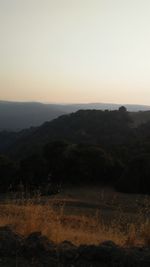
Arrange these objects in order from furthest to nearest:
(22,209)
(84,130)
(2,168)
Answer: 1. (84,130)
2. (2,168)
3. (22,209)

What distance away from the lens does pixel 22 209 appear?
1159 cm

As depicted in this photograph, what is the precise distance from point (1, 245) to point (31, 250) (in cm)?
45

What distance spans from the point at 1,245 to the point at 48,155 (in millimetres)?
28997

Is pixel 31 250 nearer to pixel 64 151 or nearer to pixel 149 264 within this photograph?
pixel 149 264

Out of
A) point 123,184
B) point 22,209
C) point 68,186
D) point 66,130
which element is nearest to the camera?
point 22,209

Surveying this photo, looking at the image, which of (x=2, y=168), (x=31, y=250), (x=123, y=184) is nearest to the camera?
(x=31, y=250)

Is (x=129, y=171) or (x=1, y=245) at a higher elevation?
(x=1, y=245)

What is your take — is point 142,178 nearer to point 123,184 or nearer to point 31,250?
point 123,184

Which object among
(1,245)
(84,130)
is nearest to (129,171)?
(1,245)

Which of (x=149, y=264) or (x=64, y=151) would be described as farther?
(x=64, y=151)

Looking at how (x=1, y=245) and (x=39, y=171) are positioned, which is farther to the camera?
(x=39, y=171)

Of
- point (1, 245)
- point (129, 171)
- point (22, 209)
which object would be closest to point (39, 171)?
point (129, 171)

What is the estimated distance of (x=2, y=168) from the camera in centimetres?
3509

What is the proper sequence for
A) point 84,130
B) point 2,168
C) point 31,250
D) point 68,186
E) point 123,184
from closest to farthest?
1. point 31,250
2. point 123,184
3. point 68,186
4. point 2,168
5. point 84,130
